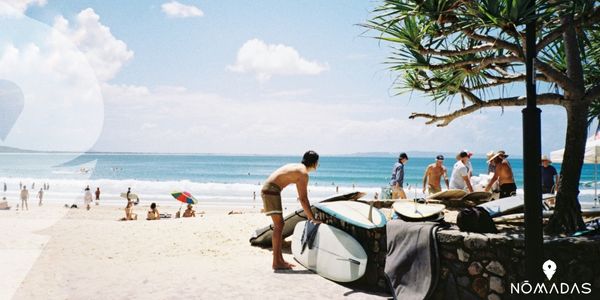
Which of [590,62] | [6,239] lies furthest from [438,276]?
[6,239]

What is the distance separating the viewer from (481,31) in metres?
5.57

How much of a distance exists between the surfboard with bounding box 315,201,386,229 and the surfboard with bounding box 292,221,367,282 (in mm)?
191

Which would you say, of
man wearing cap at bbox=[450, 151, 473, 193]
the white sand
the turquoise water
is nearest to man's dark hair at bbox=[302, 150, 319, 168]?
the white sand

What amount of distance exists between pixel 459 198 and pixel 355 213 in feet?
10.6

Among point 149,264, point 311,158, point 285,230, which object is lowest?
point 149,264

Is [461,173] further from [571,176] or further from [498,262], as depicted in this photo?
[498,262]

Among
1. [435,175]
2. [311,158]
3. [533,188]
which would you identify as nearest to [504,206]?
[311,158]

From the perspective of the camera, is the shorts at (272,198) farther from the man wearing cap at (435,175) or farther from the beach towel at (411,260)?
the man wearing cap at (435,175)

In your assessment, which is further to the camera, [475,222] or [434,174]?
[434,174]

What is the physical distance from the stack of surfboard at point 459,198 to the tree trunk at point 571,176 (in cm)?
326

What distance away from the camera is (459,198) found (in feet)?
27.3

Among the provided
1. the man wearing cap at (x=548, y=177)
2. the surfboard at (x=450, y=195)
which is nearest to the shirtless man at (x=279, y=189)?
the surfboard at (x=450, y=195)

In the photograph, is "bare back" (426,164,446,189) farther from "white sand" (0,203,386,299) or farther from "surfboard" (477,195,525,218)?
"surfboard" (477,195,525,218)

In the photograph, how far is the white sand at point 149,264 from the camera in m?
5.05
